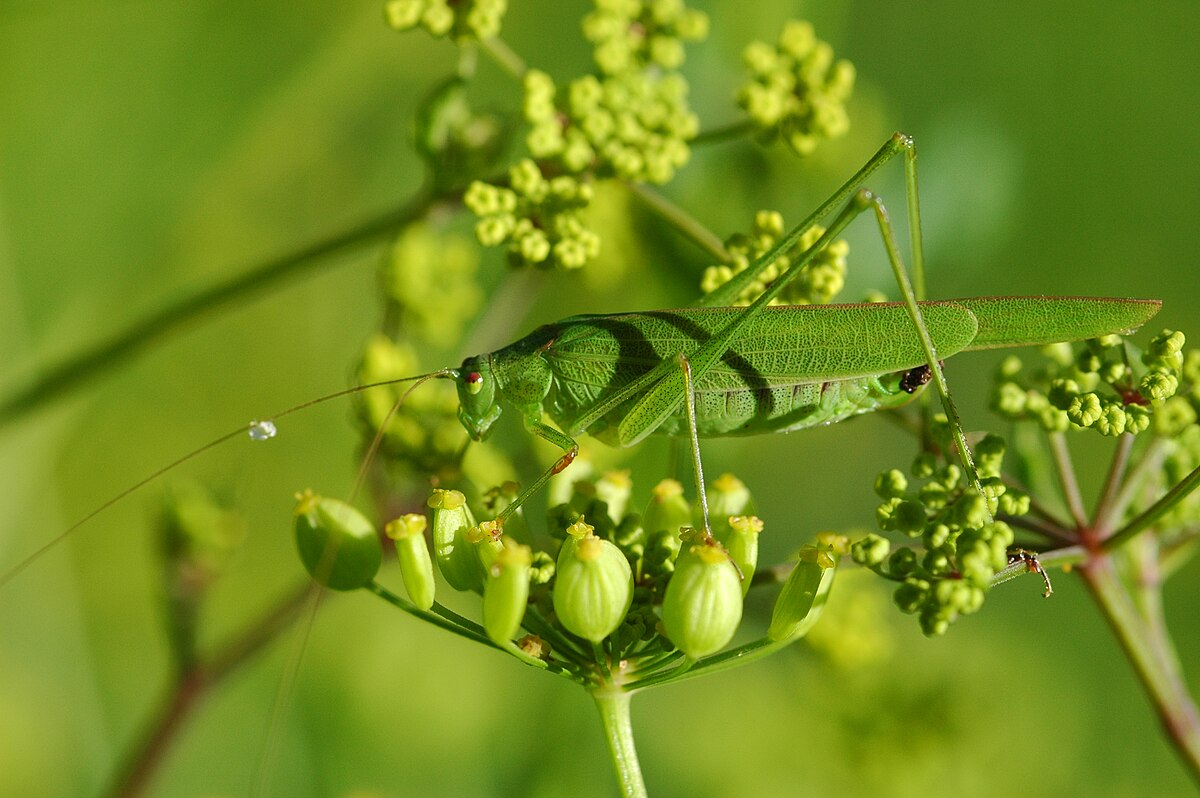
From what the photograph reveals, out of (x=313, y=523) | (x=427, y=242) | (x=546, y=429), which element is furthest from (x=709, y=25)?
(x=313, y=523)

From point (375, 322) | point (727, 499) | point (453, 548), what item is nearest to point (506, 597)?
point (453, 548)

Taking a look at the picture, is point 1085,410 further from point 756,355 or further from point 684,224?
point 684,224

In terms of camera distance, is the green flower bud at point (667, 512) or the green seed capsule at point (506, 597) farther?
the green flower bud at point (667, 512)

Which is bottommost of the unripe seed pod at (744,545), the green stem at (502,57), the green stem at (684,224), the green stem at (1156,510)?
the green stem at (1156,510)

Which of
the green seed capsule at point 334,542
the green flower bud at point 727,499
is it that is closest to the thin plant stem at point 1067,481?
the green flower bud at point 727,499

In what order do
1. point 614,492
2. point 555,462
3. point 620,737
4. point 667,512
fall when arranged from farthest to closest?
point 555,462 < point 614,492 < point 667,512 < point 620,737

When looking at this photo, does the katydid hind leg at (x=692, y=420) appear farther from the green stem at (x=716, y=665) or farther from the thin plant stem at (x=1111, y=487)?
the thin plant stem at (x=1111, y=487)
